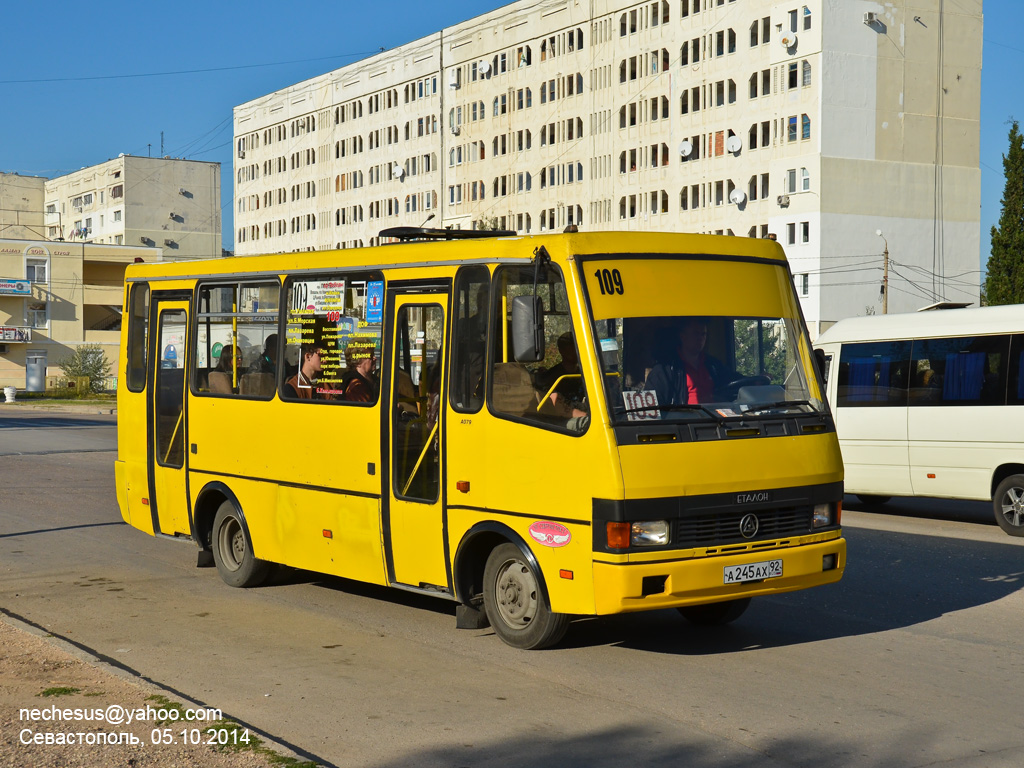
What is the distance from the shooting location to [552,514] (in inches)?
309

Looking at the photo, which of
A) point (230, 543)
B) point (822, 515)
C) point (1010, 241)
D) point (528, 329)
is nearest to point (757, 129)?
point (1010, 241)

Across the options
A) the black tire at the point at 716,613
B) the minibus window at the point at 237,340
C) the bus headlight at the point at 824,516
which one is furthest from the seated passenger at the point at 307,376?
the bus headlight at the point at 824,516

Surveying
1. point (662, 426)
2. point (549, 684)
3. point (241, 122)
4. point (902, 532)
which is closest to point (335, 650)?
point (549, 684)

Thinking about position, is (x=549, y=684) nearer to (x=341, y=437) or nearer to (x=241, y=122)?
(x=341, y=437)

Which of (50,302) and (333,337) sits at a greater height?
(50,302)

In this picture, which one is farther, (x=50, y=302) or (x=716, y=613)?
(x=50, y=302)

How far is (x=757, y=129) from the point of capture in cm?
7012

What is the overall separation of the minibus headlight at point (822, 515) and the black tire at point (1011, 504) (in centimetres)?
734

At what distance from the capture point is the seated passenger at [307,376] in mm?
9969

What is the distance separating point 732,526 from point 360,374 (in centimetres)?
310

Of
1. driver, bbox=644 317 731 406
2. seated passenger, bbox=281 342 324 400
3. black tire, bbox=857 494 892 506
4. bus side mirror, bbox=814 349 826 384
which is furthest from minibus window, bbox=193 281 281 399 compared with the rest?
black tire, bbox=857 494 892 506

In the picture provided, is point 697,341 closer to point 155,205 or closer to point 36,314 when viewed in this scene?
point 36,314

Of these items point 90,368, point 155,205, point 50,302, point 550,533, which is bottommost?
point 550,533

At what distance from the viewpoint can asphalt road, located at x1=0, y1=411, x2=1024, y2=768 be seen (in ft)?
20.5
